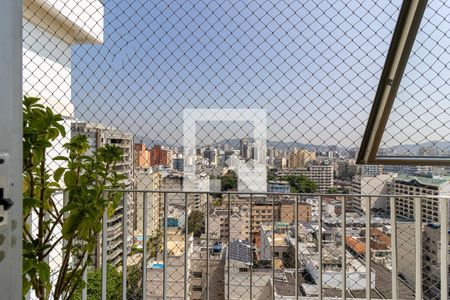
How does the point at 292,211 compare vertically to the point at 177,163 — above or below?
below

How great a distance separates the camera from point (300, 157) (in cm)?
181

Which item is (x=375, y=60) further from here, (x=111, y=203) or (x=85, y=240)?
(x=85, y=240)

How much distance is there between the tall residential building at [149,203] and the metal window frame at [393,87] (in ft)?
3.58

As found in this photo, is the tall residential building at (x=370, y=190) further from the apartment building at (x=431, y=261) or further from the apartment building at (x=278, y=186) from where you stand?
the apartment building at (x=278, y=186)

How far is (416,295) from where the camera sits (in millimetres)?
1701

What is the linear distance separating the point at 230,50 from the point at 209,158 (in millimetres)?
619

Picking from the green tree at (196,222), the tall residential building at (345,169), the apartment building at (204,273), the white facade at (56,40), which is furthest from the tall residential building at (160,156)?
the tall residential building at (345,169)

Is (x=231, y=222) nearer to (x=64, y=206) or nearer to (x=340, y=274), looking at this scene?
(x=340, y=274)

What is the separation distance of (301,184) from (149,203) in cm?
84

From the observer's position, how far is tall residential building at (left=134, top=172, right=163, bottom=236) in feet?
6.10

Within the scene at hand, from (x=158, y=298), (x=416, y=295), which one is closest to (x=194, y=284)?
(x=158, y=298)

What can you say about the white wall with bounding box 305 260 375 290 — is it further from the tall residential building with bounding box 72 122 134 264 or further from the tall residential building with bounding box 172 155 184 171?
the tall residential building with bounding box 72 122 134 264

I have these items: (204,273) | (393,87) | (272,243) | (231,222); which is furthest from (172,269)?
(393,87)

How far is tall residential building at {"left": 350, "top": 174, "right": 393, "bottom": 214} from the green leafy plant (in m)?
1.19
